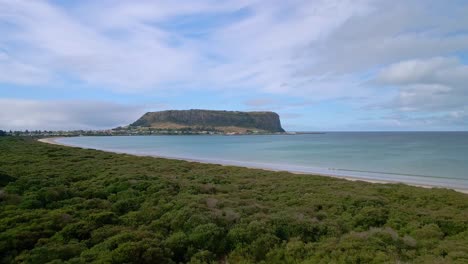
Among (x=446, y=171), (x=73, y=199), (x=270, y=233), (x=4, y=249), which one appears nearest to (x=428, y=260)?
(x=270, y=233)

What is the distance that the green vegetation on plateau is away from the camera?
24.2ft

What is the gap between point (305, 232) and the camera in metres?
9.04

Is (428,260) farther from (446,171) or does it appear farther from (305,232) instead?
(446,171)

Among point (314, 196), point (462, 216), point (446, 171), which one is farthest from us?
point (446, 171)

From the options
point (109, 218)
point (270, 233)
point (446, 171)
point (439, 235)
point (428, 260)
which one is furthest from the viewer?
point (446, 171)

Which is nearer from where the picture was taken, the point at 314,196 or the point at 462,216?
the point at 462,216

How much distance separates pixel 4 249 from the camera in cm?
734

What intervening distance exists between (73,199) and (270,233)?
754 cm

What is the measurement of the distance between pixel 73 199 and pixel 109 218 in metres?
2.76

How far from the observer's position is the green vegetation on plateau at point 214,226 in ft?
24.2

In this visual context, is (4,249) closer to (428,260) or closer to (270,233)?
(270,233)

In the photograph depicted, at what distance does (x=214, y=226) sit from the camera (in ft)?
29.1

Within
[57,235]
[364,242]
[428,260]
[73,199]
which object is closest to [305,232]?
[364,242]

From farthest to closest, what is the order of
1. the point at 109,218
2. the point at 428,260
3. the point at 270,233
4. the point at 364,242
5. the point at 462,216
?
the point at 462,216 < the point at 109,218 < the point at 270,233 < the point at 364,242 < the point at 428,260
